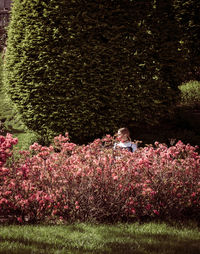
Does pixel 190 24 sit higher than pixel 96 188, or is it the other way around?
pixel 190 24

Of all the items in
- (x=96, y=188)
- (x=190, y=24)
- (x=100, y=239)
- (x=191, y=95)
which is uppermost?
(x=190, y=24)

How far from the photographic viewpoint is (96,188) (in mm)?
Result: 4586

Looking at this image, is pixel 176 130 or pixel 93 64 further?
pixel 176 130

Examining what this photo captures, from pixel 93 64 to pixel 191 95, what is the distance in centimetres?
521

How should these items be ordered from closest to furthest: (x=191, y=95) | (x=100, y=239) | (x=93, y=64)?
(x=100, y=239) < (x=93, y=64) < (x=191, y=95)

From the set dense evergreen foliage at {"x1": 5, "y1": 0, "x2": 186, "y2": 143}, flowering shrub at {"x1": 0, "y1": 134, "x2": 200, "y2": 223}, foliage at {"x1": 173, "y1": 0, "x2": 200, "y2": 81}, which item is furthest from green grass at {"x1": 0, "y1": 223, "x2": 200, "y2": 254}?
foliage at {"x1": 173, "y1": 0, "x2": 200, "y2": 81}

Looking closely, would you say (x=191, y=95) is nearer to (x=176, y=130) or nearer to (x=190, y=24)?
(x=190, y=24)

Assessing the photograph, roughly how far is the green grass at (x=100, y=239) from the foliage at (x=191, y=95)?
300 inches

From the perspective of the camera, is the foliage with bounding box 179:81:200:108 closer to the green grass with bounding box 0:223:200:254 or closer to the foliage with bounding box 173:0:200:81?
the foliage with bounding box 173:0:200:81

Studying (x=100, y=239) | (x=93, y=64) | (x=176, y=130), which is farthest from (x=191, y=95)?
(x=100, y=239)

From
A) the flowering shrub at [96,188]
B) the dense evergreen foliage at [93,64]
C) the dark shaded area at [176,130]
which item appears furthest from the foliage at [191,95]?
the flowering shrub at [96,188]

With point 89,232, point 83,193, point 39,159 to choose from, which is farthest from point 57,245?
point 39,159

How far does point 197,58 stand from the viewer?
32.9 feet

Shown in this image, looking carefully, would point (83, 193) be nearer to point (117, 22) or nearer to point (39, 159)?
point (39, 159)
